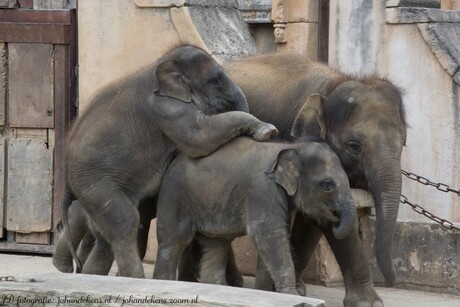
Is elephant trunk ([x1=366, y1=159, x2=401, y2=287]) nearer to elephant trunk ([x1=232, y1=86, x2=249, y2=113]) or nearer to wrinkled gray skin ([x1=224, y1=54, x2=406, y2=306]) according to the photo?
wrinkled gray skin ([x1=224, y1=54, x2=406, y2=306])

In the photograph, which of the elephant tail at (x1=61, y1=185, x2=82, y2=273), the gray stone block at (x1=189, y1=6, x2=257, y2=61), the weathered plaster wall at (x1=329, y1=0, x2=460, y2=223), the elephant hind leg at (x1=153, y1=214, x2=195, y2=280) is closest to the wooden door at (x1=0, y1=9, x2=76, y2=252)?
the gray stone block at (x1=189, y1=6, x2=257, y2=61)

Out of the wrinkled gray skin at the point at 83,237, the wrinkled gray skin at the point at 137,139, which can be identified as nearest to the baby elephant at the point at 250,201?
the wrinkled gray skin at the point at 137,139

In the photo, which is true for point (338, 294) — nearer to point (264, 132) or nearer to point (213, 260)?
point (213, 260)

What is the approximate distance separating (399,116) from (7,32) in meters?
3.86

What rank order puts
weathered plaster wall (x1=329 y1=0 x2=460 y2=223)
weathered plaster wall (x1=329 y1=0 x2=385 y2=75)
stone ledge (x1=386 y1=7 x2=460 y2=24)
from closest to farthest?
stone ledge (x1=386 y1=7 x2=460 y2=24), weathered plaster wall (x1=329 y1=0 x2=460 y2=223), weathered plaster wall (x1=329 y1=0 x2=385 y2=75)

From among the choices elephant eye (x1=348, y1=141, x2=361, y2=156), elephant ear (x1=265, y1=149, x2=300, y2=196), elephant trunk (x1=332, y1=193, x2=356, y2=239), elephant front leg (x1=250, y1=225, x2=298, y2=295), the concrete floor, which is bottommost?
the concrete floor

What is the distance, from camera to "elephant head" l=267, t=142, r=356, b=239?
9828 millimetres

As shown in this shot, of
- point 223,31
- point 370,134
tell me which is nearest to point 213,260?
point 370,134

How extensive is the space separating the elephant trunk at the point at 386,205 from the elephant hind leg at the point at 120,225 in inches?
60.5

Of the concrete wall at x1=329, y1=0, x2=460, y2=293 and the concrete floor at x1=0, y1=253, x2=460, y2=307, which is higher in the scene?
the concrete wall at x1=329, y1=0, x2=460, y2=293

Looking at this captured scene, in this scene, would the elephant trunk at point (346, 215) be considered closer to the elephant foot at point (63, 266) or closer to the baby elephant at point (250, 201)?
the baby elephant at point (250, 201)

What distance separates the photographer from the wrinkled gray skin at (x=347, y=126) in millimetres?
10117

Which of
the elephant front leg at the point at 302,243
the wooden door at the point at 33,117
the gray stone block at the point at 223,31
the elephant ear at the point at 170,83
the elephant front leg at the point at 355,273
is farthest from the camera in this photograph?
the wooden door at the point at 33,117

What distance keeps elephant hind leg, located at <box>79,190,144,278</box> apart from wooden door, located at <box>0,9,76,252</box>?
8.40ft
